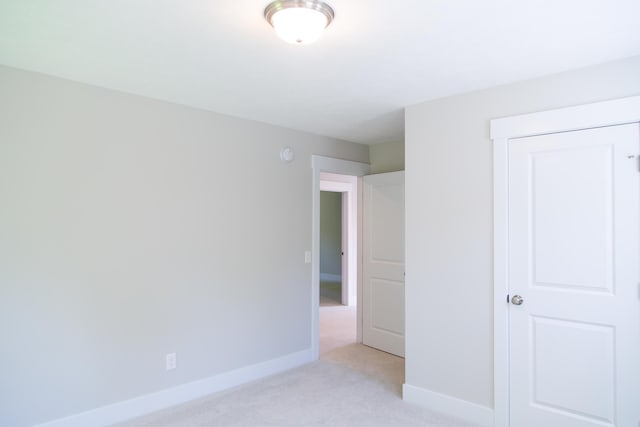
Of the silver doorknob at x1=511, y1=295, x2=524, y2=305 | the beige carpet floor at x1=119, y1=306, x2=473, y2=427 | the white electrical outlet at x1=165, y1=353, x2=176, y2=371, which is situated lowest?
the beige carpet floor at x1=119, y1=306, x2=473, y2=427

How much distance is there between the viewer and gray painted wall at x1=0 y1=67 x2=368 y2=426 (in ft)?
8.00

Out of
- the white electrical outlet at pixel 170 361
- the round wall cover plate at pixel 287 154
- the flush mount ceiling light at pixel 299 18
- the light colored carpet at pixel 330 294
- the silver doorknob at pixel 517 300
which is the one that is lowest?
the light colored carpet at pixel 330 294

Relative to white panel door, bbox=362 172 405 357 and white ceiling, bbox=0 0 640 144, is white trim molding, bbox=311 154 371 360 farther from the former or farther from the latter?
white ceiling, bbox=0 0 640 144

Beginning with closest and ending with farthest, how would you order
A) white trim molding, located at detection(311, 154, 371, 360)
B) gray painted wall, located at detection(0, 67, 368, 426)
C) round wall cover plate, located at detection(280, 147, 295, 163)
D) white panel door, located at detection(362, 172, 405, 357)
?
gray painted wall, located at detection(0, 67, 368, 426), round wall cover plate, located at detection(280, 147, 295, 163), white trim molding, located at detection(311, 154, 371, 360), white panel door, located at detection(362, 172, 405, 357)

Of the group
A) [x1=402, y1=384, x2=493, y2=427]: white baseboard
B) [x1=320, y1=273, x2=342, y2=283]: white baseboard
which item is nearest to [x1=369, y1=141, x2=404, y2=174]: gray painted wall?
[x1=402, y1=384, x2=493, y2=427]: white baseboard

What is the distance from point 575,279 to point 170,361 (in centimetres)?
295

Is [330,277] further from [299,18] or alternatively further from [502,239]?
[299,18]

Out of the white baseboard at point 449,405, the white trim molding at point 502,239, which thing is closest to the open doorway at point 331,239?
the white baseboard at point 449,405

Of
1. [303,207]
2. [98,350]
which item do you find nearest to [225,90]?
[303,207]

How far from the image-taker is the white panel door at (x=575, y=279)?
7.35ft

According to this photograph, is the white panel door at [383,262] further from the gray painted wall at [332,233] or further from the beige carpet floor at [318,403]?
the gray painted wall at [332,233]

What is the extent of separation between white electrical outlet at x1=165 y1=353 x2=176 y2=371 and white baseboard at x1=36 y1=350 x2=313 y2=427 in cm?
17

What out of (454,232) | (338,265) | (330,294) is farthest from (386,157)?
Result: (338,265)

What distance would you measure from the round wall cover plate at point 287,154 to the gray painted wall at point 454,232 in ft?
4.11
